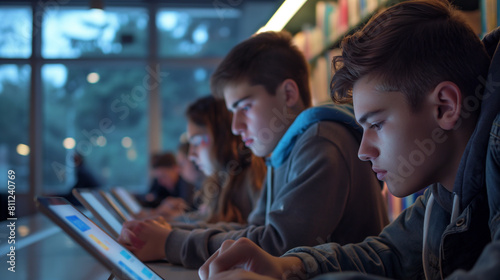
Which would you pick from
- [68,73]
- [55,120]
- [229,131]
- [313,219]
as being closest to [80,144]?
[55,120]

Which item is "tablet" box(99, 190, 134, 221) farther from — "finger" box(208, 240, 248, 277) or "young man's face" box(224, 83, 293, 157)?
"finger" box(208, 240, 248, 277)

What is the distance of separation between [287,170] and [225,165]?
785 millimetres

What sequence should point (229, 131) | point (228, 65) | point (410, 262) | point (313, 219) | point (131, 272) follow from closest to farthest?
1. point (131, 272)
2. point (410, 262)
3. point (313, 219)
4. point (228, 65)
5. point (229, 131)

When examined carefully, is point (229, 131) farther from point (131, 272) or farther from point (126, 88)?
point (126, 88)

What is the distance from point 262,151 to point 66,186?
16.3 ft

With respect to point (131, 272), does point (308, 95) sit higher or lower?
higher

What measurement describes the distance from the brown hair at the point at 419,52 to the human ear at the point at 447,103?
0.7 inches

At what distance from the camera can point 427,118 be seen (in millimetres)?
748

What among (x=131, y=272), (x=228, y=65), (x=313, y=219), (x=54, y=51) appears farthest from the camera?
(x=54, y=51)

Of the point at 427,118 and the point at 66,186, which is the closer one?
the point at 427,118

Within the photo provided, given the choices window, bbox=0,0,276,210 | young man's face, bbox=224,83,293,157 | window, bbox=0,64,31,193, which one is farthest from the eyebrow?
window, bbox=0,64,31,193

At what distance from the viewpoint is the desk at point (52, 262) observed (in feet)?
3.39

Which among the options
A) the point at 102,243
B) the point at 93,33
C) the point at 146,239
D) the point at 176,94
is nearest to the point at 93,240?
the point at 102,243

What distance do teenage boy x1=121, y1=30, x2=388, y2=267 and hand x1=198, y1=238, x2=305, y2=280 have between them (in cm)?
23
